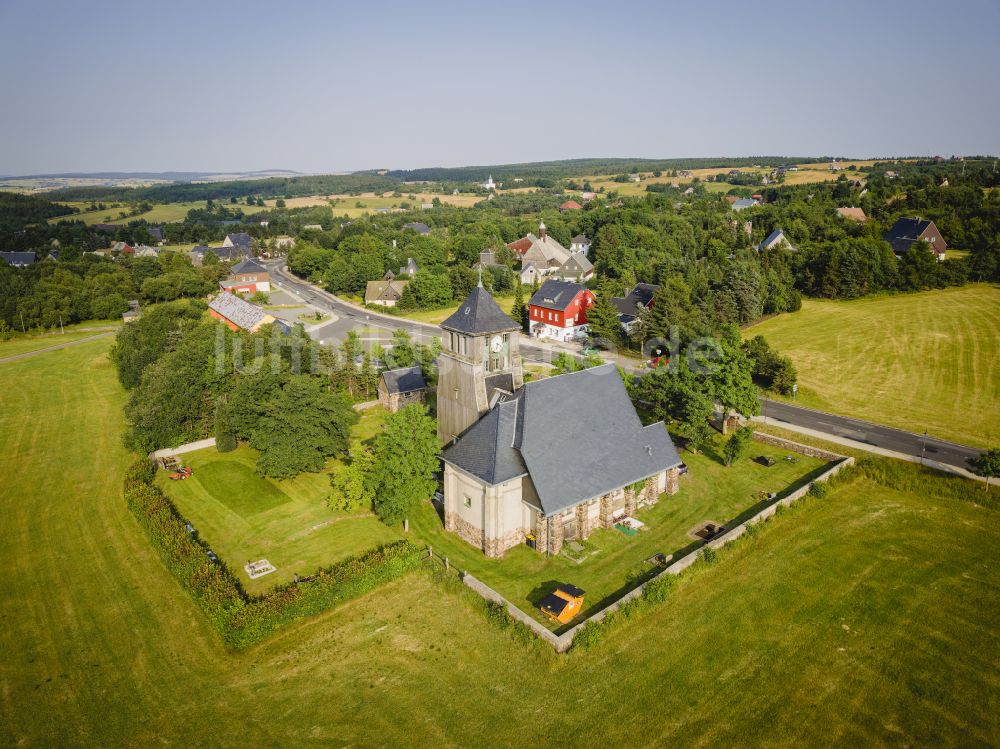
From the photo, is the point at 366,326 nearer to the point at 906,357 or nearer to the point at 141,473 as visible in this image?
the point at 141,473

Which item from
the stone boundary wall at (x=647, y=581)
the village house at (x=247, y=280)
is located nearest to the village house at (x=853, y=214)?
the stone boundary wall at (x=647, y=581)

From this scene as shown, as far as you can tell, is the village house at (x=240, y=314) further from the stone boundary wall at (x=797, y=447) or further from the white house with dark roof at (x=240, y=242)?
the white house with dark roof at (x=240, y=242)

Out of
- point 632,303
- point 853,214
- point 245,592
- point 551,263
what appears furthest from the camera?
point 853,214

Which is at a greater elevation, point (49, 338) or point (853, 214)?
point (853, 214)

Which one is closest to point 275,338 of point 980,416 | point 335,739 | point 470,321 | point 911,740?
point 470,321

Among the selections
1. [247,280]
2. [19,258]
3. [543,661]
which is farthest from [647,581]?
[19,258]

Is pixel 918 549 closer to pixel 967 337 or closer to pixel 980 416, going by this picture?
pixel 980 416
